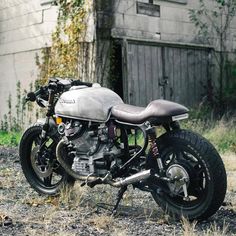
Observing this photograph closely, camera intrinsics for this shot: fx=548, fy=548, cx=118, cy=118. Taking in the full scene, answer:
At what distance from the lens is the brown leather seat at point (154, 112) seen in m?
4.52

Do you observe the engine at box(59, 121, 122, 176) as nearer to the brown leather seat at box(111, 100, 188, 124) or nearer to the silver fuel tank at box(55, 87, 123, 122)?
the silver fuel tank at box(55, 87, 123, 122)

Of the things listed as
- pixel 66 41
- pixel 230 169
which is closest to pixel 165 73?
pixel 66 41

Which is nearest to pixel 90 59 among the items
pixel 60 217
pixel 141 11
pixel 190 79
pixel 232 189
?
pixel 141 11

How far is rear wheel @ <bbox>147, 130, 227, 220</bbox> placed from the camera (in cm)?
→ 436

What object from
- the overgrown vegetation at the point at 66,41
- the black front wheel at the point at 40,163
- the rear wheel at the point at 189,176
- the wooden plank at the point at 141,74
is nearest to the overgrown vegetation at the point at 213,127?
the wooden plank at the point at 141,74

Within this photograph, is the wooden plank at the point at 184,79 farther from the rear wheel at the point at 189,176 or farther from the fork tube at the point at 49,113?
the rear wheel at the point at 189,176

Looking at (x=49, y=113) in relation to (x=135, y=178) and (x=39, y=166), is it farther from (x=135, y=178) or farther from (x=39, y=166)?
(x=135, y=178)

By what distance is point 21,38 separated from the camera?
12.7 meters

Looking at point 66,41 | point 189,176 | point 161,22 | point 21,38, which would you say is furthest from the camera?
point 21,38

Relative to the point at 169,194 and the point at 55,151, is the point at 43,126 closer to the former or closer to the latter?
the point at 55,151

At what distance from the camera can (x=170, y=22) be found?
41.5 ft

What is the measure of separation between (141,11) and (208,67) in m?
2.83

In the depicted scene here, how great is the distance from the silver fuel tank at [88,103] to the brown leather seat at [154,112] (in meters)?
0.19

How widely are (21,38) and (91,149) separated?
27.2ft
